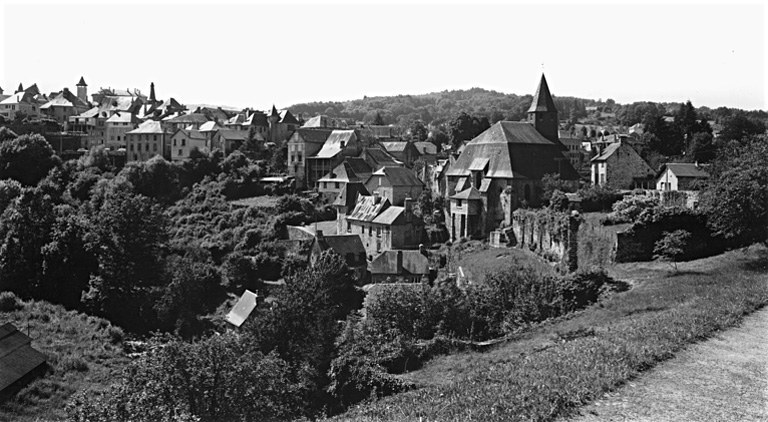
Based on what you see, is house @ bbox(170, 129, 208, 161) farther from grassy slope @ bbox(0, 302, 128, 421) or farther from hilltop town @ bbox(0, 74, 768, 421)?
grassy slope @ bbox(0, 302, 128, 421)

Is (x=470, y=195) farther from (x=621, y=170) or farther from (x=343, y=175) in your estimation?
(x=343, y=175)

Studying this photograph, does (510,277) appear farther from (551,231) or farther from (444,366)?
(551,231)

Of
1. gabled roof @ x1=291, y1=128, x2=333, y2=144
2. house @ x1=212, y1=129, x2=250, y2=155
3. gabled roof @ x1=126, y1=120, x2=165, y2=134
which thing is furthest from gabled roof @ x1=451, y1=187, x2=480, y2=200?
gabled roof @ x1=126, y1=120, x2=165, y2=134

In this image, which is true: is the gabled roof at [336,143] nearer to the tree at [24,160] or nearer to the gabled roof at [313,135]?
the gabled roof at [313,135]

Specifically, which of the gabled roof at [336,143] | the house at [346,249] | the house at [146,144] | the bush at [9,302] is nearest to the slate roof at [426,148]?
the gabled roof at [336,143]

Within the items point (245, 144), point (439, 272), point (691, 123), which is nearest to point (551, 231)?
point (439, 272)
